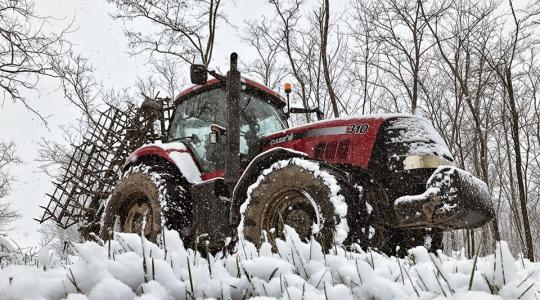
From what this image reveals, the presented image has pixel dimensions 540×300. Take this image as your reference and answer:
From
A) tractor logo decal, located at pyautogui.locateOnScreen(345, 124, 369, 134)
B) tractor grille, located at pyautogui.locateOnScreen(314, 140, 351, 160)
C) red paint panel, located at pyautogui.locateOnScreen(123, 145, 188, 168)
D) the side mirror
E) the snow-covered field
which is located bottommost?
the snow-covered field

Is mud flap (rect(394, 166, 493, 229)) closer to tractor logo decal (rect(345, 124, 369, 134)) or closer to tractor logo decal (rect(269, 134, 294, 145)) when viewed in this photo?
tractor logo decal (rect(345, 124, 369, 134))

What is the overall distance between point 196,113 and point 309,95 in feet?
33.3

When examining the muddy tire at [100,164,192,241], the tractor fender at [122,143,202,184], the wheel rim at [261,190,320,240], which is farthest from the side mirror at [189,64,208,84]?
the wheel rim at [261,190,320,240]

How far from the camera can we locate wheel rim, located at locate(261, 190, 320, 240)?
3.57 metres

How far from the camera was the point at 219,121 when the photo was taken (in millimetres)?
4984

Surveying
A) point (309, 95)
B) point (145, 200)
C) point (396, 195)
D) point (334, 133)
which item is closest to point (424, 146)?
point (396, 195)

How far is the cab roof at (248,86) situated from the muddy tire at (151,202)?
99 cm

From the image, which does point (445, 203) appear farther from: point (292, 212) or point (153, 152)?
point (153, 152)

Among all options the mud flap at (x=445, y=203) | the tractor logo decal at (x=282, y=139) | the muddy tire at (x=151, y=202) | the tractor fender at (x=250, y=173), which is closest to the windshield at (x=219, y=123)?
the tractor logo decal at (x=282, y=139)

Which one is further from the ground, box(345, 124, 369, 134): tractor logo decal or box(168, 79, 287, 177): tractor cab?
box(168, 79, 287, 177): tractor cab

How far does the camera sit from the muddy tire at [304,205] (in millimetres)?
3184

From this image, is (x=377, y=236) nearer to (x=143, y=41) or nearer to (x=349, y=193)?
(x=349, y=193)

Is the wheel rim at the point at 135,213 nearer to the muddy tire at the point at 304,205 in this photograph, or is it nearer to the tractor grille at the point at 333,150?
the muddy tire at the point at 304,205

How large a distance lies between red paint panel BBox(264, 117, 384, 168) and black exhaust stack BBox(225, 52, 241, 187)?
0.53 meters
